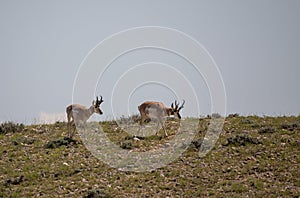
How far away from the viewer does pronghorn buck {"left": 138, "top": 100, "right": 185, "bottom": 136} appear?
80.3 feet

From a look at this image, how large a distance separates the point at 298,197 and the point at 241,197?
189cm

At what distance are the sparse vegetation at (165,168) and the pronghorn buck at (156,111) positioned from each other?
169 centimetres

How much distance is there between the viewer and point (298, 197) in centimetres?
1570

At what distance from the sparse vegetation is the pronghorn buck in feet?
5.55

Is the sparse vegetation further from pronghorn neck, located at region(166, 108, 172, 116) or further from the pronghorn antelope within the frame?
pronghorn neck, located at region(166, 108, 172, 116)

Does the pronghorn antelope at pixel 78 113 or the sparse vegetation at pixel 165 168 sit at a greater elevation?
the pronghorn antelope at pixel 78 113

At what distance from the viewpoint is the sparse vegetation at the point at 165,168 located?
16.6m

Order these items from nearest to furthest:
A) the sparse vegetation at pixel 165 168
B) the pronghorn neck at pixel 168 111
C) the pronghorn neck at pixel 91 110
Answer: the sparse vegetation at pixel 165 168 → the pronghorn neck at pixel 91 110 → the pronghorn neck at pixel 168 111

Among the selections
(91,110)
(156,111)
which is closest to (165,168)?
(156,111)

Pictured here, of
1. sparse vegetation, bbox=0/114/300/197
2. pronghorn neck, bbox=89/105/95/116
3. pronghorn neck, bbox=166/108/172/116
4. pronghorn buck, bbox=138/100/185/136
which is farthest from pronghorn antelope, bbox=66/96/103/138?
pronghorn neck, bbox=166/108/172/116

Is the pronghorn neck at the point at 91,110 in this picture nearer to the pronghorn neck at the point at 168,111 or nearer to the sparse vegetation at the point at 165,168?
the sparse vegetation at the point at 165,168

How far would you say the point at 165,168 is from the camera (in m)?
18.8

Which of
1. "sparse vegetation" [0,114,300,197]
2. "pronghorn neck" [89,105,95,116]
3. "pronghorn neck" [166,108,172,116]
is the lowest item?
"sparse vegetation" [0,114,300,197]

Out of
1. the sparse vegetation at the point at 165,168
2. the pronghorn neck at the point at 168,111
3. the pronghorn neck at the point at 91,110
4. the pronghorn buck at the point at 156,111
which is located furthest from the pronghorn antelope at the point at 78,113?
the pronghorn neck at the point at 168,111
